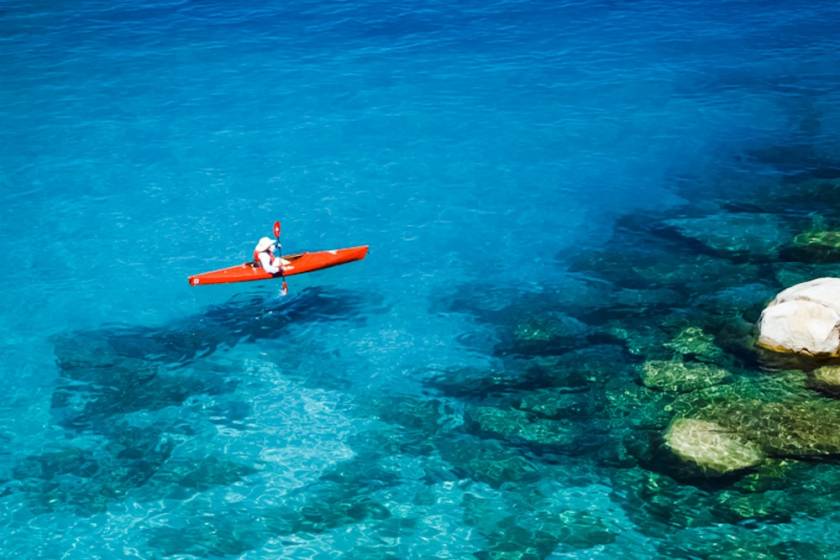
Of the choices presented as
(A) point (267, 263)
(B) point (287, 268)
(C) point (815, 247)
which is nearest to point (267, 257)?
(A) point (267, 263)

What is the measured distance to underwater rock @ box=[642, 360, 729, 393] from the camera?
59.1 feet

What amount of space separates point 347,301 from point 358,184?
6.29 metres

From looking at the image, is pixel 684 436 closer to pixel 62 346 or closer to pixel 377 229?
pixel 377 229

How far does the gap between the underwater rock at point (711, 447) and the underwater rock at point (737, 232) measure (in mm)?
7865

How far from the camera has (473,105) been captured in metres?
32.1

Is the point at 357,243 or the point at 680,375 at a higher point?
the point at 357,243

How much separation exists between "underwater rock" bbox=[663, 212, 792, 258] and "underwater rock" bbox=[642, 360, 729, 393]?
5.66 m

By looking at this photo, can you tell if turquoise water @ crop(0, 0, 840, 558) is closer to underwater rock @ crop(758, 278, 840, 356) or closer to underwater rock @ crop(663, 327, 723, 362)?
underwater rock @ crop(663, 327, 723, 362)

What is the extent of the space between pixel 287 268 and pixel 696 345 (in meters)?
9.95

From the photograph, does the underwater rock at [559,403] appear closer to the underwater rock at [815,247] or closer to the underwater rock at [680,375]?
the underwater rock at [680,375]

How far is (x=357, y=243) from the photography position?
80.8 feet

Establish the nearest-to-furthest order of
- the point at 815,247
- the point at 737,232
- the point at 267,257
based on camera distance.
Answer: the point at 267,257 → the point at 815,247 → the point at 737,232

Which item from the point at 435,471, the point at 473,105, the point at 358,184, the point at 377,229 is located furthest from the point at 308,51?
the point at 435,471

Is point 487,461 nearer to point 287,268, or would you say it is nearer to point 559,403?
point 559,403
